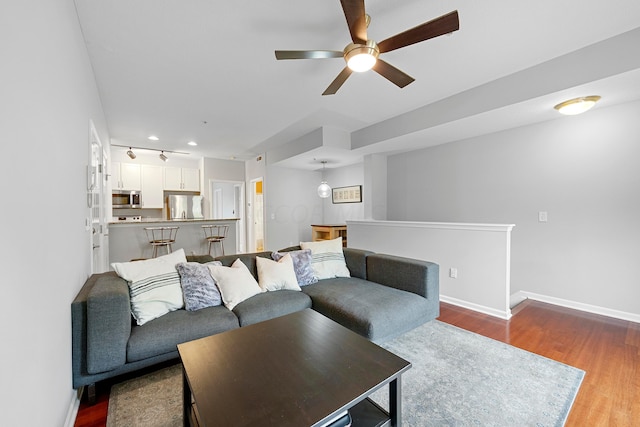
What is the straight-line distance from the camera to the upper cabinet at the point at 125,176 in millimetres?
5859

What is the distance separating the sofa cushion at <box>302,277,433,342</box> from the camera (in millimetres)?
1971

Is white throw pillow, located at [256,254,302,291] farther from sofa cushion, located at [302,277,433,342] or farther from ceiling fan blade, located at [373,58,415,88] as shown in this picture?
ceiling fan blade, located at [373,58,415,88]

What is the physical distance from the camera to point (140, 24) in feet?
6.46

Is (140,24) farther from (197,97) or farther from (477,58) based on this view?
(477,58)

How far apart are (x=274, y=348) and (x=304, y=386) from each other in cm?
34

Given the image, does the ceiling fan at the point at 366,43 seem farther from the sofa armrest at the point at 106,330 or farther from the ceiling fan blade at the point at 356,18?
the sofa armrest at the point at 106,330

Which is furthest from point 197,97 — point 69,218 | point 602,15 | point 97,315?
point 602,15

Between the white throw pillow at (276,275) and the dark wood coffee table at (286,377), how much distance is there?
34.2 inches

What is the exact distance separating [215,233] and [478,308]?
4618 mm

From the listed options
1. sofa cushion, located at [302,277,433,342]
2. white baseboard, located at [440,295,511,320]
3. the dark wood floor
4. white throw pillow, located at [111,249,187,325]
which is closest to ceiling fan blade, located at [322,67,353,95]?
sofa cushion, located at [302,277,433,342]

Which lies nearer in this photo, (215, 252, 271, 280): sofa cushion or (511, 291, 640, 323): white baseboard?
(215, 252, 271, 280): sofa cushion

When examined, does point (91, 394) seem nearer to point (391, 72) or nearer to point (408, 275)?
point (408, 275)

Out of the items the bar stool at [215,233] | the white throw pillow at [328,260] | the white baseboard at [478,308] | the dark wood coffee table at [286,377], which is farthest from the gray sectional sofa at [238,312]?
the bar stool at [215,233]

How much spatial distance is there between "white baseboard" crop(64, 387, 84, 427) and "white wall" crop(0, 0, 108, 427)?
2 cm
